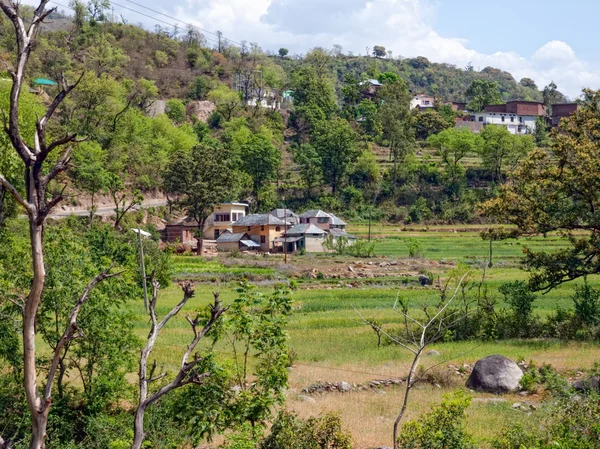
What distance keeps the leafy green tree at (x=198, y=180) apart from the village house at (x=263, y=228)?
10.6 ft

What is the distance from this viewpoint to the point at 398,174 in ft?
265

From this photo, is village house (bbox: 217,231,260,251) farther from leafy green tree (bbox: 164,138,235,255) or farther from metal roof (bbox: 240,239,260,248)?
leafy green tree (bbox: 164,138,235,255)

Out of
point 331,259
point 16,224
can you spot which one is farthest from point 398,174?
point 16,224

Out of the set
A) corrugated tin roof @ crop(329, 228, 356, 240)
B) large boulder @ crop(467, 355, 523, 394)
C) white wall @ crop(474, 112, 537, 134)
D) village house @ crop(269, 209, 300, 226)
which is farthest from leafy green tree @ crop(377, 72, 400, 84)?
large boulder @ crop(467, 355, 523, 394)

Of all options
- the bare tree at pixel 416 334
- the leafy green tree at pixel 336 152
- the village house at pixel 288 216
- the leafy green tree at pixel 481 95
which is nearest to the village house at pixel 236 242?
the village house at pixel 288 216

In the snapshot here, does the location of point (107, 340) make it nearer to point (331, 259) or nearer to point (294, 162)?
point (331, 259)

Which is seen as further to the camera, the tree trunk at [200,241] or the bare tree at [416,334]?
the tree trunk at [200,241]

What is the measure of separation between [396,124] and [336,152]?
11.8 metres

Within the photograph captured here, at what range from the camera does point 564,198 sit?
24703 mm

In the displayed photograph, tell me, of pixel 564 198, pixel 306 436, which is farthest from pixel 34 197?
pixel 564 198

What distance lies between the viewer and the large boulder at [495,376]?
1812 centimetres

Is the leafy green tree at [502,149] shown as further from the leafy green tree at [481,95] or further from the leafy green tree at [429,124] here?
the leafy green tree at [481,95]

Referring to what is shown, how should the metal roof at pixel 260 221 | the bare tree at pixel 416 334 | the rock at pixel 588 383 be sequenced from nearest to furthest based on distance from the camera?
1. the bare tree at pixel 416 334
2. the rock at pixel 588 383
3. the metal roof at pixel 260 221

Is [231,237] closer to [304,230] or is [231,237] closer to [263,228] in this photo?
[263,228]
